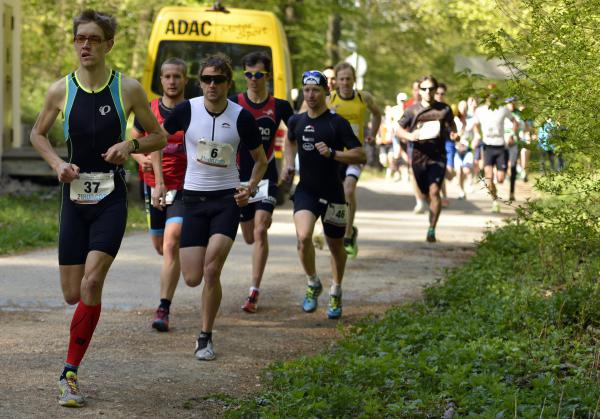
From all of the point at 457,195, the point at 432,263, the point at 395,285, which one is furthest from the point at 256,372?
the point at 457,195

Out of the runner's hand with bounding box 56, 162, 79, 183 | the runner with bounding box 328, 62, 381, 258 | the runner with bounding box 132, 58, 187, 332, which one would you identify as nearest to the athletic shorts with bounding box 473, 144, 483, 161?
the runner with bounding box 328, 62, 381, 258

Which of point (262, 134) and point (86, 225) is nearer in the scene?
point (86, 225)

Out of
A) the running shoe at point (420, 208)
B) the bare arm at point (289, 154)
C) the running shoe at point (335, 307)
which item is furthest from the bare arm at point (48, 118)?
the running shoe at point (420, 208)

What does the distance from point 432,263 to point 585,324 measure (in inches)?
211

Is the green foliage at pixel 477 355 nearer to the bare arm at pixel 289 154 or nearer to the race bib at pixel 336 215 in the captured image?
the race bib at pixel 336 215

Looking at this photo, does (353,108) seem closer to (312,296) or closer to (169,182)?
(312,296)

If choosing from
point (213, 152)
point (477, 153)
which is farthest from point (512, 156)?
point (213, 152)

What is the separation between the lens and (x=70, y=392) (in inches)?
257

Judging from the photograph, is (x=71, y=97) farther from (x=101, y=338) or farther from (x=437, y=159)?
(x=437, y=159)

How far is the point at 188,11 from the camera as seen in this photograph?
65.3 ft

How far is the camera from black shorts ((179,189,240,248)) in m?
8.39

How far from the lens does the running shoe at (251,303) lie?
10258 millimetres

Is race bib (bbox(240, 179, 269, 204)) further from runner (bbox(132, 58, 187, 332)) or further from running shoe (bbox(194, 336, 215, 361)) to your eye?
running shoe (bbox(194, 336, 215, 361))

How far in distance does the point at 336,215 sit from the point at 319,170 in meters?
0.38
